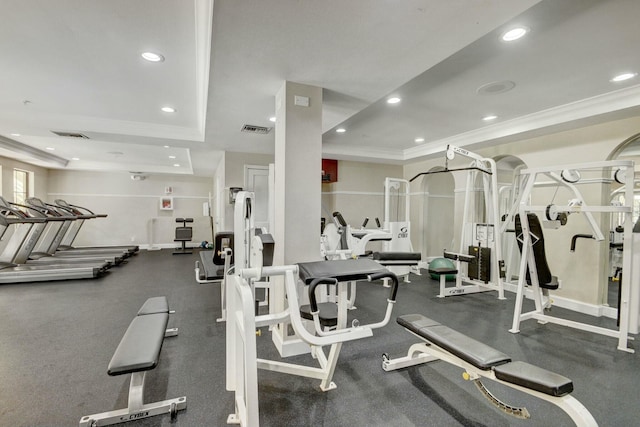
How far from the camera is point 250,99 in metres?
3.07

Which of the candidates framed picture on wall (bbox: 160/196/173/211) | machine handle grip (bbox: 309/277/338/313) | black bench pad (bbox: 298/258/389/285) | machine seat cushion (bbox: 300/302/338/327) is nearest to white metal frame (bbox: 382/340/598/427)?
machine seat cushion (bbox: 300/302/338/327)

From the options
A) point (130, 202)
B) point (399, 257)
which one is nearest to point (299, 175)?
point (399, 257)

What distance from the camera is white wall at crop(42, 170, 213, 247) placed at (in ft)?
28.3

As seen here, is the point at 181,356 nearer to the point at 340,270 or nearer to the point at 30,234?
the point at 340,270

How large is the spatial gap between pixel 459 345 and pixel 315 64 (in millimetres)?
2390

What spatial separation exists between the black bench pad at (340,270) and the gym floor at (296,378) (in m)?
0.93

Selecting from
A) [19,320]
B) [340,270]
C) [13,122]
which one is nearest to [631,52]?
[340,270]

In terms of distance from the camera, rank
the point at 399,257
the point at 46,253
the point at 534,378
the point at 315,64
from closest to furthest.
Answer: the point at 534,378
the point at 315,64
the point at 399,257
the point at 46,253

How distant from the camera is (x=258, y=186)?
5801 millimetres

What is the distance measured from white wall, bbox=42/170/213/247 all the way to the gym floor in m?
5.64

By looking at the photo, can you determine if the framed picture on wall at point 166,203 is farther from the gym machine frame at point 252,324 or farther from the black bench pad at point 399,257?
the gym machine frame at point 252,324

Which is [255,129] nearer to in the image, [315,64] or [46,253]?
[315,64]

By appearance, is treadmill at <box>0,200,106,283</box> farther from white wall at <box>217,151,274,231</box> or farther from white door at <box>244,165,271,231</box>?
white door at <box>244,165,271,231</box>

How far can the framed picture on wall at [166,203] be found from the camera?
9406 millimetres
